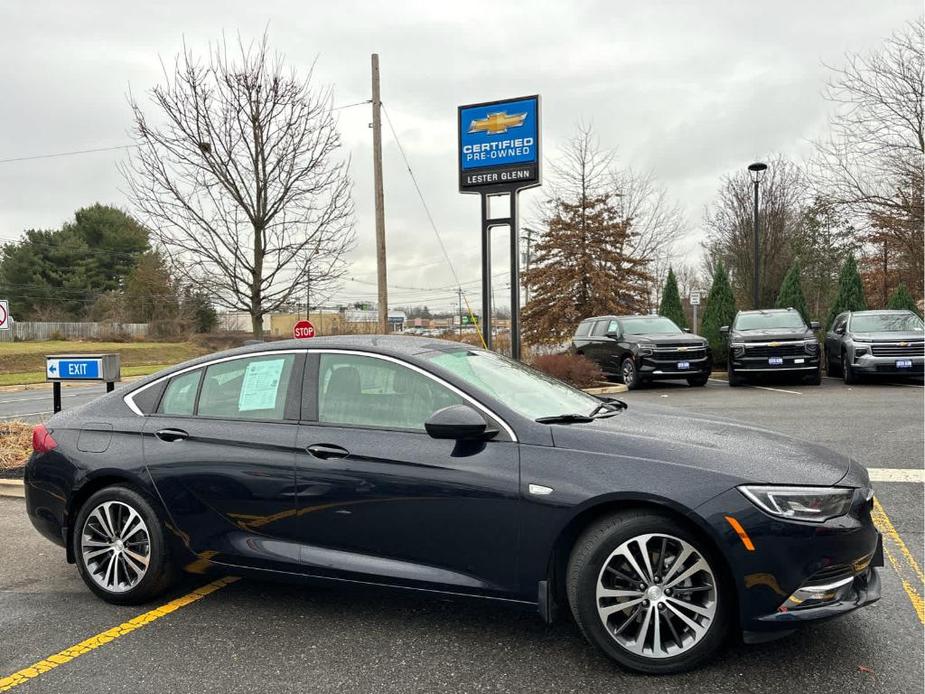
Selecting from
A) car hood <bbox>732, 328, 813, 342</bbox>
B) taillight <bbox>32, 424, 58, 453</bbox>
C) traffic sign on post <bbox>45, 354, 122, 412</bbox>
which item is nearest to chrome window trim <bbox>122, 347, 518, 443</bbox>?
taillight <bbox>32, 424, 58, 453</bbox>

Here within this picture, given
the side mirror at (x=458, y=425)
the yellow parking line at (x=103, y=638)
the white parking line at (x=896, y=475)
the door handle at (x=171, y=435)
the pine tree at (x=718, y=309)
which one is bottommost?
the yellow parking line at (x=103, y=638)

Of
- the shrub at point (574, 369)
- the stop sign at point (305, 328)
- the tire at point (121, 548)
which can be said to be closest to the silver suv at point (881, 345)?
the shrub at point (574, 369)

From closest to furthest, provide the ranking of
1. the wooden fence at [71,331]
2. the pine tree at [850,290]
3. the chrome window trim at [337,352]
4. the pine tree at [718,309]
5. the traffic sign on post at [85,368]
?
the chrome window trim at [337,352] < the traffic sign on post at [85,368] < the pine tree at [850,290] < the pine tree at [718,309] < the wooden fence at [71,331]

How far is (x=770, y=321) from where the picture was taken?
1645 cm

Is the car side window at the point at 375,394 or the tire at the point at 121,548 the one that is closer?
the car side window at the point at 375,394

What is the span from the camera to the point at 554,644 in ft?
11.1

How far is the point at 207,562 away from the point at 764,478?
2801mm

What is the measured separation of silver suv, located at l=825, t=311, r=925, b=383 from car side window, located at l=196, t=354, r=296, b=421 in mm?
14596

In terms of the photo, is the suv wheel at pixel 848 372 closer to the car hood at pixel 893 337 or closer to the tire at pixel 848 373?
the tire at pixel 848 373

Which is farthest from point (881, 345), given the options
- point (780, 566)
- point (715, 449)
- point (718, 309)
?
point (780, 566)

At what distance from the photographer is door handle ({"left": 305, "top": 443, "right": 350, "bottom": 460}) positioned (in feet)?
11.8

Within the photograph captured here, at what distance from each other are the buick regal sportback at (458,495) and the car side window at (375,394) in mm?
11

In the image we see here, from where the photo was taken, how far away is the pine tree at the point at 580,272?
2895cm

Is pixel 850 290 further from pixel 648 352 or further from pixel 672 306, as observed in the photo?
pixel 648 352
